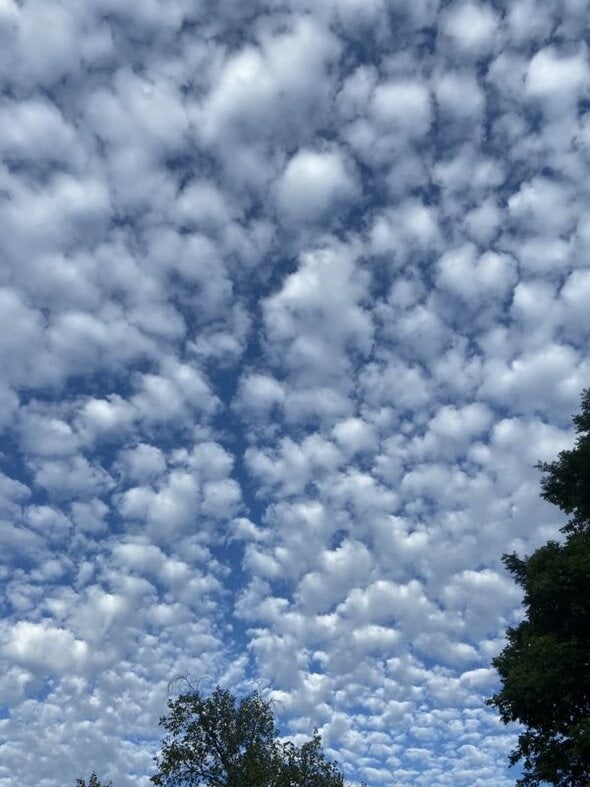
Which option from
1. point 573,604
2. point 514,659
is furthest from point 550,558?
point 514,659

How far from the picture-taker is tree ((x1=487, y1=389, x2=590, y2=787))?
3150 cm

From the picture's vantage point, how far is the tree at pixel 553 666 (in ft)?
103

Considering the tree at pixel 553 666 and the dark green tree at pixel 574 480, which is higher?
the dark green tree at pixel 574 480

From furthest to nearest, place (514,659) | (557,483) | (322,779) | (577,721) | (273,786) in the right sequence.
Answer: (322,779) < (273,786) < (557,483) < (514,659) < (577,721)

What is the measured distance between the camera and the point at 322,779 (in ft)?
164

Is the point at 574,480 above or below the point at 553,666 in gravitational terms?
above

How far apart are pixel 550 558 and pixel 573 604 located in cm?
237

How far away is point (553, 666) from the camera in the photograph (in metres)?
31.4

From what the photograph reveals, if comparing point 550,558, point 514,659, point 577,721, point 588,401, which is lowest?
point 577,721

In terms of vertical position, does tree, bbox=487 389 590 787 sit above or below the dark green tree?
below

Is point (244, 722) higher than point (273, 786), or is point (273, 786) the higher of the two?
point (244, 722)

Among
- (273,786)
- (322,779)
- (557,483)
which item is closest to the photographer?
(557,483)

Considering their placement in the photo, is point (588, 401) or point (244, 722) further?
point (244, 722)

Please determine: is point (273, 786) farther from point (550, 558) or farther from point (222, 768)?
point (550, 558)
